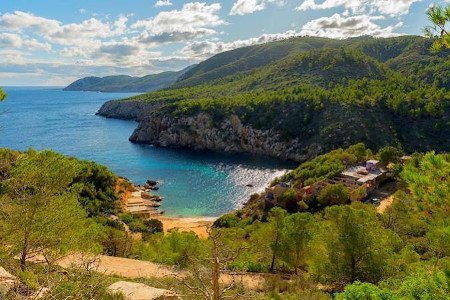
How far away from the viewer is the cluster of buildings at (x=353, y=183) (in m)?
46.6

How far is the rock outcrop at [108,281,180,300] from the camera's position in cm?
1298

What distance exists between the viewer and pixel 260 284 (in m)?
20.3

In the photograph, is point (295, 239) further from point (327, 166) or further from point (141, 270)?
point (327, 166)

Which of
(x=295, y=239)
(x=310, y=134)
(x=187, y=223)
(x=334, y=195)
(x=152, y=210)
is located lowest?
(x=187, y=223)

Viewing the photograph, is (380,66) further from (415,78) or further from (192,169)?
(192,169)

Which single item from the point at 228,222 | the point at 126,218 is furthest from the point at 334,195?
the point at 126,218

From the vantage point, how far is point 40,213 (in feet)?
52.3

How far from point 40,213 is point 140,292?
6.02 meters

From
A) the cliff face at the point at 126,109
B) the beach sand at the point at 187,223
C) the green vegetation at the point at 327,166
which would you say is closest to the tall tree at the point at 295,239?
the beach sand at the point at 187,223

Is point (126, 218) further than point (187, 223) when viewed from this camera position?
No

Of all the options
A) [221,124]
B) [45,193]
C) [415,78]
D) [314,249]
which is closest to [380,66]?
[415,78]

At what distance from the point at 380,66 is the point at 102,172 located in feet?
346

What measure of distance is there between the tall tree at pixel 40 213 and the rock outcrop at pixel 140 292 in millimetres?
3558

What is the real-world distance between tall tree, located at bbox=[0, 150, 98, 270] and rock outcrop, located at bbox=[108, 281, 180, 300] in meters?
3.56
